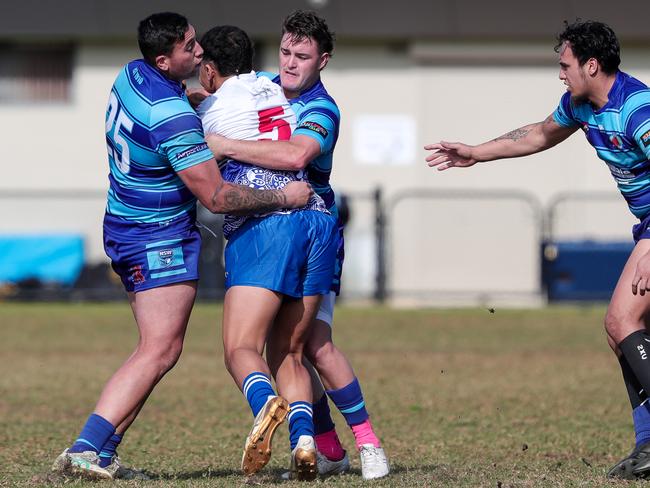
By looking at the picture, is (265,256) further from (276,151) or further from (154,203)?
(154,203)

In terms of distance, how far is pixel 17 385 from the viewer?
12078mm

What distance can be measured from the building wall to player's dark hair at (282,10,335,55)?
14542 mm

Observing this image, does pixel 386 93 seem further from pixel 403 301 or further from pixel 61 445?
pixel 61 445

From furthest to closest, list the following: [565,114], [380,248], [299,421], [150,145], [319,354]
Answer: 1. [380,248]
2. [565,114]
3. [319,354]
4. [150,145]
5. [299,421]

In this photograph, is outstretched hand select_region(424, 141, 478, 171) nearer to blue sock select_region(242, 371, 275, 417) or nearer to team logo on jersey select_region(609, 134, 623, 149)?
team logo on jersey select_region(609, 134, 623, 149)

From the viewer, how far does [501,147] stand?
7.34 metres

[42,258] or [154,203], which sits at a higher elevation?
[154,203]

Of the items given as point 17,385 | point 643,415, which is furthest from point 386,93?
point 643,415

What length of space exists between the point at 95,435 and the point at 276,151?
63.7 inches

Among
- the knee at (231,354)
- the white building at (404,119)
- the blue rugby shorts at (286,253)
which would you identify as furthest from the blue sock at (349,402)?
the white building at (404,119)

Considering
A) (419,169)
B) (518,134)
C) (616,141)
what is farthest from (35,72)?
(616,141)

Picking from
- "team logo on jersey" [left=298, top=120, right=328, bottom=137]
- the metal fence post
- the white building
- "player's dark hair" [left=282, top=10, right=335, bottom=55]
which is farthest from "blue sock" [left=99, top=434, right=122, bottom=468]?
the white building

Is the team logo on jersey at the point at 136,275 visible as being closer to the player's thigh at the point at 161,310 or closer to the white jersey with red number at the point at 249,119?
the player's thigh at the point at 161,310

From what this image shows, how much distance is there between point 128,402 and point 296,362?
85cm
